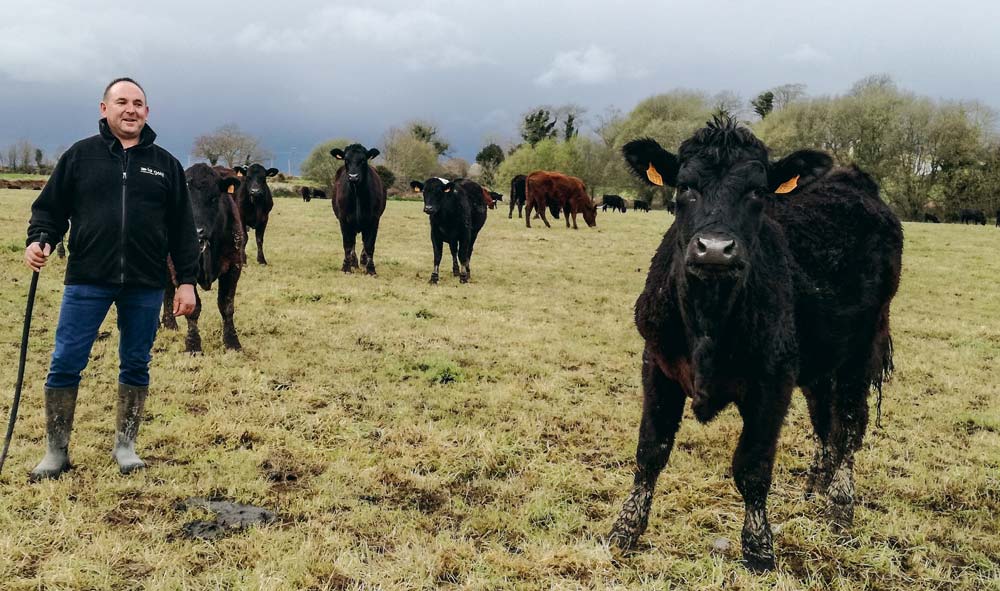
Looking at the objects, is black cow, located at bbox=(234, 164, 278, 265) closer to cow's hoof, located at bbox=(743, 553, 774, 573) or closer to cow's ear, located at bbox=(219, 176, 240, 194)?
cow's ear, located at bbox=(219, 176, 240, 194)

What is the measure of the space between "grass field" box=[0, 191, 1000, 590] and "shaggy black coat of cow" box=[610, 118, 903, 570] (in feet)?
1.26

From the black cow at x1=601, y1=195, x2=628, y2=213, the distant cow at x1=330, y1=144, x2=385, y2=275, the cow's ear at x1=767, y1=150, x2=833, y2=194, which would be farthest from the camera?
the black cow at x1=601, y1=195, x2=628, y2=213

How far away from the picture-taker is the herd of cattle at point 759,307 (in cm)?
326

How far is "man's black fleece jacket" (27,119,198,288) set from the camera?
3.87 m

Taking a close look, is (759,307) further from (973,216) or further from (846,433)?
(973,216)

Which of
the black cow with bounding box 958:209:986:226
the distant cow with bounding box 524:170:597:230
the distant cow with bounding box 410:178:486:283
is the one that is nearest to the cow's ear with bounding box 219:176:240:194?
the distant cow with bounding box 410:178:486:283

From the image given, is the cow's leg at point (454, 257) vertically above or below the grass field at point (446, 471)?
above

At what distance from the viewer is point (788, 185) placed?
12.2 ft

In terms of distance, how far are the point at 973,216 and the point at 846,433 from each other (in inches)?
1786

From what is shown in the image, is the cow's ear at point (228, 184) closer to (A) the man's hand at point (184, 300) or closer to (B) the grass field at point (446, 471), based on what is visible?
(B) the grass field at point (446, 471)

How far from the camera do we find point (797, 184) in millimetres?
3725

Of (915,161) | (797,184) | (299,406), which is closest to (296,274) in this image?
(299,406)

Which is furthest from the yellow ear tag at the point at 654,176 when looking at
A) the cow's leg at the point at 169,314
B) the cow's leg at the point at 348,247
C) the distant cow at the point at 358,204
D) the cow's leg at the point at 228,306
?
the cow's leg at the point at 348,247

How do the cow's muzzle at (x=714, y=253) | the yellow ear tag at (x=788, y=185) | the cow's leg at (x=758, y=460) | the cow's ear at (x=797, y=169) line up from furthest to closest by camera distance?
the yellow ear tag at (x=788, y=185)
the cow's ear at (x=797, y=169)
the cow's leg at (x=758, y=460)
the cow's muzzle at (x=714, y=253)
